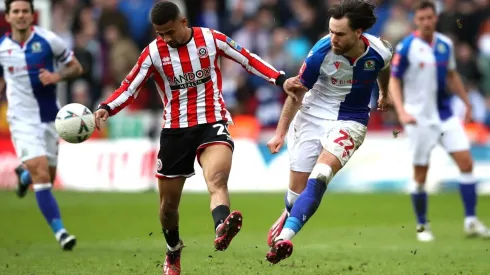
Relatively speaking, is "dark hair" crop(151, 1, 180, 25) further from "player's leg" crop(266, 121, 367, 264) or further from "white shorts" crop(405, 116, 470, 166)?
"white shorts" crop(405, 116, 470, 166)

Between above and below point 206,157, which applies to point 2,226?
below

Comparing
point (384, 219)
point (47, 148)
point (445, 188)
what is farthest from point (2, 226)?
point (445, 188)

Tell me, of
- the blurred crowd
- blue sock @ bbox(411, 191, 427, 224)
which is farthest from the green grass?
the blurred crowd

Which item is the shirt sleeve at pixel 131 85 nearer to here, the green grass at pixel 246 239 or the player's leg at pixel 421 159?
the green grass at pixel 246 239

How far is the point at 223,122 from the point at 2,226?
239 inches

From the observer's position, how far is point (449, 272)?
28.6ft

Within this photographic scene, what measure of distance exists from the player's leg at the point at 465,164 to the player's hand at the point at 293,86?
412 cm

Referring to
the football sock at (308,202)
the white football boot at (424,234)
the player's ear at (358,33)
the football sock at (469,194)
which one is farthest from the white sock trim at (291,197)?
the football sock at (469,194)

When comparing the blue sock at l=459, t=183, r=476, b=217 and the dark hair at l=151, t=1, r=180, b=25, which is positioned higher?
the dark hair at l=151, t=1, r=180, b=25

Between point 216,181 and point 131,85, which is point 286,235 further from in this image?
point 131,85

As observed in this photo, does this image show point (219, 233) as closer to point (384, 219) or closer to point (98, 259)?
point (98, 259)

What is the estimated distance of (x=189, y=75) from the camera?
8453mm

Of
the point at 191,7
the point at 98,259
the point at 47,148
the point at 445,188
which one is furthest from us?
the point at 191,7

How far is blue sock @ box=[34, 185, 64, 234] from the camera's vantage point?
10945 millimetres
